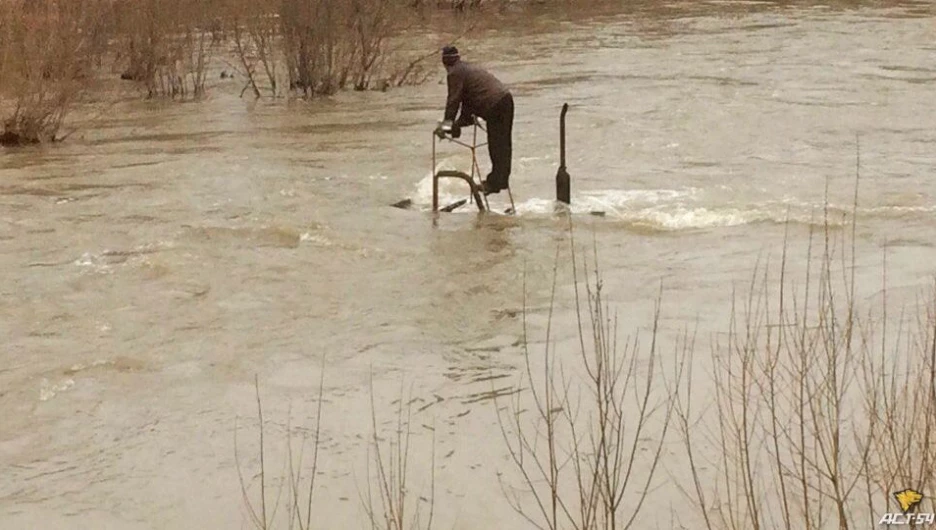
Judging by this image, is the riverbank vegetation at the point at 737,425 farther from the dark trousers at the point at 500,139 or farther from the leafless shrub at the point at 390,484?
the dark trousers at the point at 500,139

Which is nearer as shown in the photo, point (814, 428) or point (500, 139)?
point (814, 428)

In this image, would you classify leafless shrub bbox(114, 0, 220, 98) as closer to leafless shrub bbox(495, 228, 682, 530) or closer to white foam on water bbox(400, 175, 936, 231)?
white foam on water bbox(400, 175, 936, 231)

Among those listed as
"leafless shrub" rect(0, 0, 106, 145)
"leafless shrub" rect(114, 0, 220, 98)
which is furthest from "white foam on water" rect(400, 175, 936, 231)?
"leafless shrub" rect(114, 0, 220, 98)

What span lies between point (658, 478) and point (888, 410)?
2298 mm

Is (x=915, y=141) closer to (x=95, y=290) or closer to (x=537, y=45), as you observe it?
(x=95, y=290)

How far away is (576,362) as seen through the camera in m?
9.02

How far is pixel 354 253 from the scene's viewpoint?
1264cm

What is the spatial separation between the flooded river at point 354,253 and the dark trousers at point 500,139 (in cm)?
42

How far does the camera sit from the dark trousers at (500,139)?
43.6ft

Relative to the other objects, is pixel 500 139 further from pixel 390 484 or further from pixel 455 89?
pixel 390 484

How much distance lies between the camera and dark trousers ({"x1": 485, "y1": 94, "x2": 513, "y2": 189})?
13289 mm

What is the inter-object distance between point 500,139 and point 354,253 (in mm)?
2025

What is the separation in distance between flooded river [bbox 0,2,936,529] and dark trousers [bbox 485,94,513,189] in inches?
16.6

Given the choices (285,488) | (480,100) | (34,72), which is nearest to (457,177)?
(480,100)
